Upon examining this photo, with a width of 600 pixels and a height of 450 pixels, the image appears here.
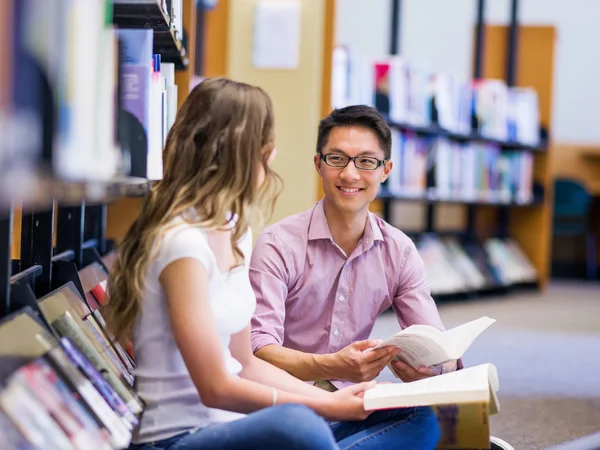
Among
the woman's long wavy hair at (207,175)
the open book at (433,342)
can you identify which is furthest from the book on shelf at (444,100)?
the woman's long wavy hair at (207,175)

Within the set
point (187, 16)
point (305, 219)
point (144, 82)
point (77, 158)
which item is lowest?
point (305, 219)

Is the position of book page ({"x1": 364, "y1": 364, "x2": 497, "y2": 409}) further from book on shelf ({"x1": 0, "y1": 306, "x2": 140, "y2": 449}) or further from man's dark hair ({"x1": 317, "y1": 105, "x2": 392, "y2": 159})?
man's dark hair ({"x1": 317, "y1": 105, "x2": 392, "y2": 159})

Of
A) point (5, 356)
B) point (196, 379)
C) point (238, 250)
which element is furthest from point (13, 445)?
point (238, 250)

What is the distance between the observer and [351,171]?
2.10 metres

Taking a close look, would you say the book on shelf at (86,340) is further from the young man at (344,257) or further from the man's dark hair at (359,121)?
the man's dark hair at (359,121)

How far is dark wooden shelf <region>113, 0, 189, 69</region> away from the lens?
1.66m

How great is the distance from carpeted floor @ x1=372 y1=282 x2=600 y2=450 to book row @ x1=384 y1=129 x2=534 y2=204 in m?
0.70

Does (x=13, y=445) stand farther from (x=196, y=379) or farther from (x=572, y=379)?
(x=572, y=379)

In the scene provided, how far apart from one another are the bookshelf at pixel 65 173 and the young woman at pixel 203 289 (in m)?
0.06

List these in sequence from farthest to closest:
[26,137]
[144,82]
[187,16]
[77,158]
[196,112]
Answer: [187,16], [144,82], [196,112], [77,158], [26,137]

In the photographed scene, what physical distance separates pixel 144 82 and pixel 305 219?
627 mm

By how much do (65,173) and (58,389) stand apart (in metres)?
0.32

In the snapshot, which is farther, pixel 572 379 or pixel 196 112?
pixel 572 379

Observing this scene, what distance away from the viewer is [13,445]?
3.57 feet
